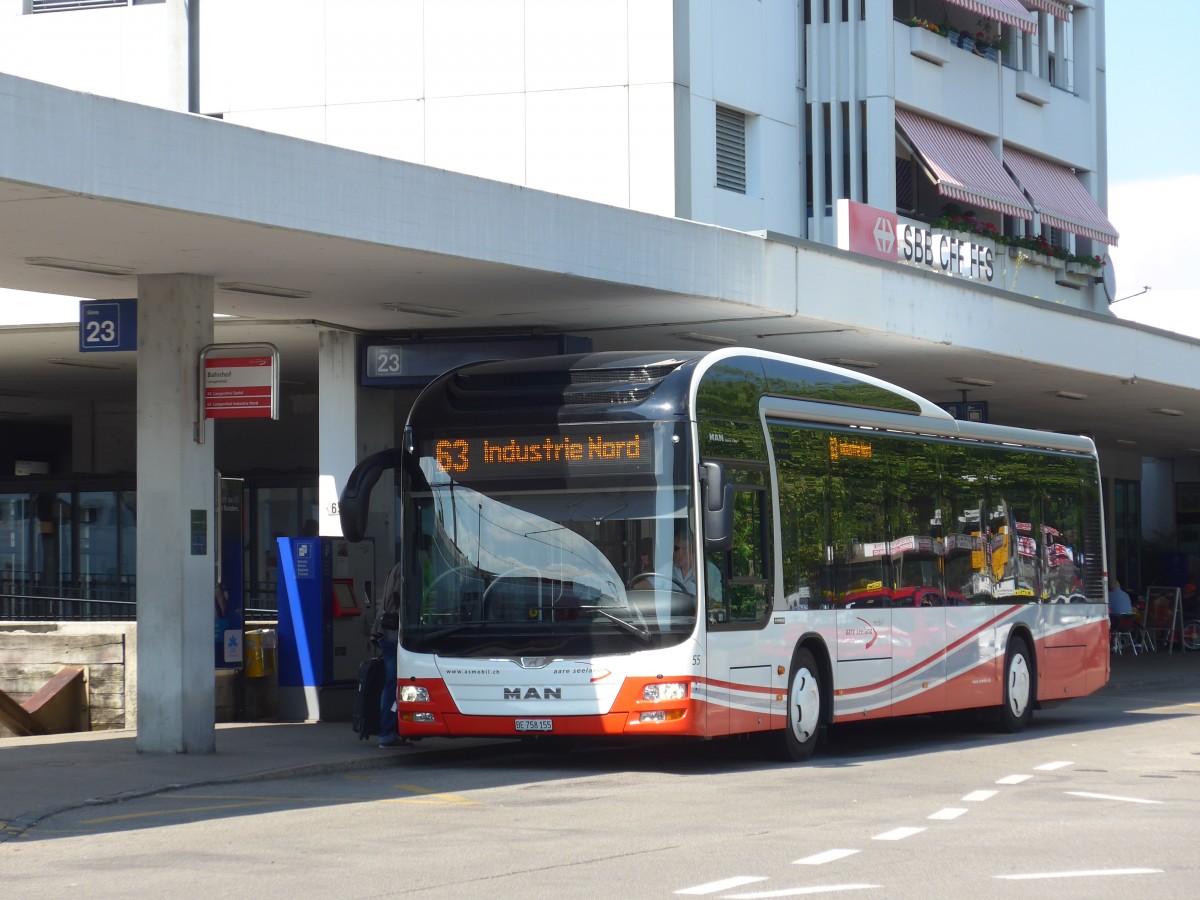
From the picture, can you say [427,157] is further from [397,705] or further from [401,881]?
[401,881]

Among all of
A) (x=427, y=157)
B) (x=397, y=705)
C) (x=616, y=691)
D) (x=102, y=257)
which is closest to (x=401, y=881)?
(x=616, y=691)

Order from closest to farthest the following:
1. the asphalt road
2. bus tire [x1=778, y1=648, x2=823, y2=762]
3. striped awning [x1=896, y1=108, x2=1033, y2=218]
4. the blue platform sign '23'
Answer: the asphalt road
bus tire [x1=778, y1=648, x2=823, y2=762]
the blue platform sign '23'
striped awning [x1=896, y1=108, x2=1033, y2=218]

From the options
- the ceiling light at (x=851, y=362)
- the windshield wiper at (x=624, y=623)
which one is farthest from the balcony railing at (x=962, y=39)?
the windshield wiper at (x=624, y=623)

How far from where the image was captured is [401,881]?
28.5 ft

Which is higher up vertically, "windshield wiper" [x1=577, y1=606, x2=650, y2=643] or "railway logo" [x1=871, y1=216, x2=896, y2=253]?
"railway logo" [x1=871, y1=216, x2=896, y2=253]

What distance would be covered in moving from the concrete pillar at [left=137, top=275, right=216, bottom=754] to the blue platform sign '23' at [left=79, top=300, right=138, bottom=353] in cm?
36

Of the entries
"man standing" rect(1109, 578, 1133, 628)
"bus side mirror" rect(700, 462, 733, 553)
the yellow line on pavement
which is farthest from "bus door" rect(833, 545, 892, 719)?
"man standing" rect(1109, 578, 1133, 628)

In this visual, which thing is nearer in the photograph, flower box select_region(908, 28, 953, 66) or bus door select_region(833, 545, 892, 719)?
bus door select_region(833, 545, 892, 719)

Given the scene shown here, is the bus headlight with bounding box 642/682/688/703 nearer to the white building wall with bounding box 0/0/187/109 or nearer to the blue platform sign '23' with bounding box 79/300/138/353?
the blue platform sign '23' with bounding box 79/300/138/353

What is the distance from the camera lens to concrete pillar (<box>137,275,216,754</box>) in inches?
571

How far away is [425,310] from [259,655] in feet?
13.3

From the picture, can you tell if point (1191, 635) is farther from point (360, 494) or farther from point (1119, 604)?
point (360, 494)

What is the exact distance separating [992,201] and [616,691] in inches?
789

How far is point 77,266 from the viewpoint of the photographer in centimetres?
1427
